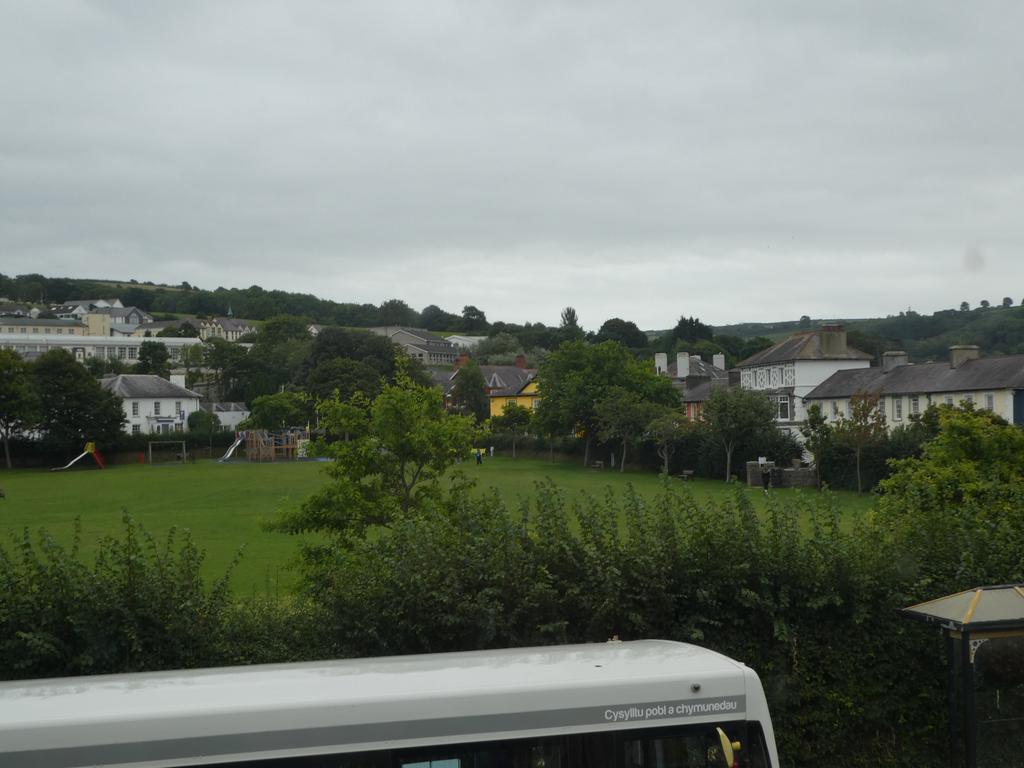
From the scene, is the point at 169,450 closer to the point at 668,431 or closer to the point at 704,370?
the point at 668,431

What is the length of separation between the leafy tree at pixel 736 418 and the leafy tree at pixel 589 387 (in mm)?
13803

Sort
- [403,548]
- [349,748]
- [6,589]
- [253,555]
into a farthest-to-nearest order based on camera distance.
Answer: [253,555], [403,548], [6,589], [349,748]

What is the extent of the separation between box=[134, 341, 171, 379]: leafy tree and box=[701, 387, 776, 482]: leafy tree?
321ft

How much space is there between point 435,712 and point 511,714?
55 centimetres

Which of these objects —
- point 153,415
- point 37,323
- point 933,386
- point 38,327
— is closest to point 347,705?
point 933,386

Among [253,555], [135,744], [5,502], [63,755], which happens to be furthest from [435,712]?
[5,502]

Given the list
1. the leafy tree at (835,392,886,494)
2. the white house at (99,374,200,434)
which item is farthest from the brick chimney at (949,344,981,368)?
the white house at (99,374,200,434)

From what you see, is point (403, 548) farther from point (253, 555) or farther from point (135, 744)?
point (253, 555)

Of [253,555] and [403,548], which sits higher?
[403,548]

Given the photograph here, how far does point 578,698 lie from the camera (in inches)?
272

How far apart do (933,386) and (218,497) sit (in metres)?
45.5

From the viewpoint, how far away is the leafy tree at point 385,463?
2030 centimetres

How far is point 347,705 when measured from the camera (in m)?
6.56

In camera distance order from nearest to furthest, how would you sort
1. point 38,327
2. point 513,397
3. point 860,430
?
point 860,430, point 513,397, point 38,327
